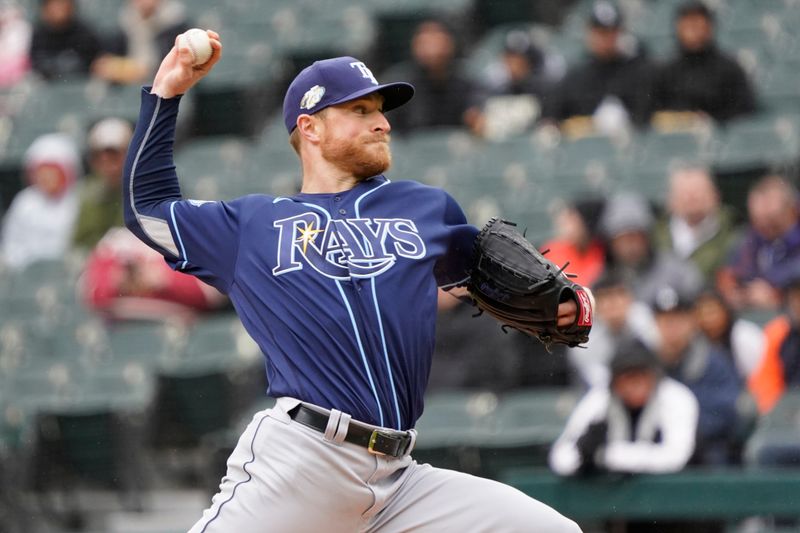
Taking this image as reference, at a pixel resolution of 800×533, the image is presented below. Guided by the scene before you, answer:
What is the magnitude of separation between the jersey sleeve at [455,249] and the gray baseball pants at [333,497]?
1.81 feet

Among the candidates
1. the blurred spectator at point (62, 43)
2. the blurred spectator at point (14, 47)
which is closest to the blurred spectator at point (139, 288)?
the blurred spectator at point (62, 43)

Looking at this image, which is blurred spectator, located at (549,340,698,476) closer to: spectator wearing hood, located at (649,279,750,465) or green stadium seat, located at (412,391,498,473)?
spectator wearing hood, located at (649,279,750,465)

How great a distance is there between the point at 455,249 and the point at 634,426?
198 cm

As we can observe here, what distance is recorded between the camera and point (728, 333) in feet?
19.6

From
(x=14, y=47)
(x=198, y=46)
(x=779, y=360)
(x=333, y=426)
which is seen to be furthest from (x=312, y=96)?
(x=14, y=47)

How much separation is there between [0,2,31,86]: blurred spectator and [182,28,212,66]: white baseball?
6947mm

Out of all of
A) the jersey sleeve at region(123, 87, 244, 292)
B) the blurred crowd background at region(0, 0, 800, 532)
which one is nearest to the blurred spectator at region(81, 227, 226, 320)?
the blurred crowd background at region(0, 0, 800, 532)

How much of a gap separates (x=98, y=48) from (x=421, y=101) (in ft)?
9.01

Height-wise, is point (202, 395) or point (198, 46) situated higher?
point (198, 46)

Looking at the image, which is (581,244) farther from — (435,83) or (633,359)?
(435,83)

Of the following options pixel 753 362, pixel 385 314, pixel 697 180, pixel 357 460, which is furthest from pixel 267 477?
pixel 697 180

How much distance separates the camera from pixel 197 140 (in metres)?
9.09

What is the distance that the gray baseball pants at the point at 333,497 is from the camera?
3174 millimetres

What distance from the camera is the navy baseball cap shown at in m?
3.50
